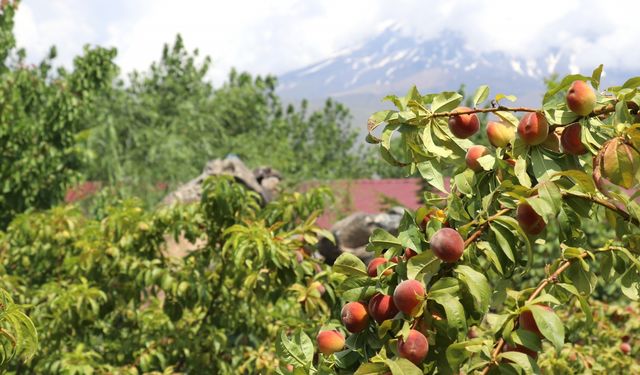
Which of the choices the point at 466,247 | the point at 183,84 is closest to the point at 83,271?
the point at 466,247

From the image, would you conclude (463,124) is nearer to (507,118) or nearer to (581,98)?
(507,118)

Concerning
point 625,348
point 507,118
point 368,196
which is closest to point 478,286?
point 507,118

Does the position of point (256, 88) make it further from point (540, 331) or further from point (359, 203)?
point (540, 331)

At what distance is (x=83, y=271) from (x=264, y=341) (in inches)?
44.4

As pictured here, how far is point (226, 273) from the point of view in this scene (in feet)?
11.6

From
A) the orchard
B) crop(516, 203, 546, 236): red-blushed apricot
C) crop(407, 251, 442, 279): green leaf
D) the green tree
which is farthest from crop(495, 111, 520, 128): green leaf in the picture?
the green tree

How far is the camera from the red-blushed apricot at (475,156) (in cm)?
131

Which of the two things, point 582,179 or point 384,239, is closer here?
point 582,179

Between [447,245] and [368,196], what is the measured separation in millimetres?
16377

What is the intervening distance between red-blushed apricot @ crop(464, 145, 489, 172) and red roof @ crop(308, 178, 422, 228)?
12.8 metres

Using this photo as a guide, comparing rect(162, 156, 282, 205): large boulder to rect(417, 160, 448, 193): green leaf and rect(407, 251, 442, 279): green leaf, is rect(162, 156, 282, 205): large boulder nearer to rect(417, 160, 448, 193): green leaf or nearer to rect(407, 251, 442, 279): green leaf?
rect(417, 160, 448, 193): green leaf

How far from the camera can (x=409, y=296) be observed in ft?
3.79

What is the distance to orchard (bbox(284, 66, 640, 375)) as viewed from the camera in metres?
1.16

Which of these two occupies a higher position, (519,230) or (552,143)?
(552,143)
